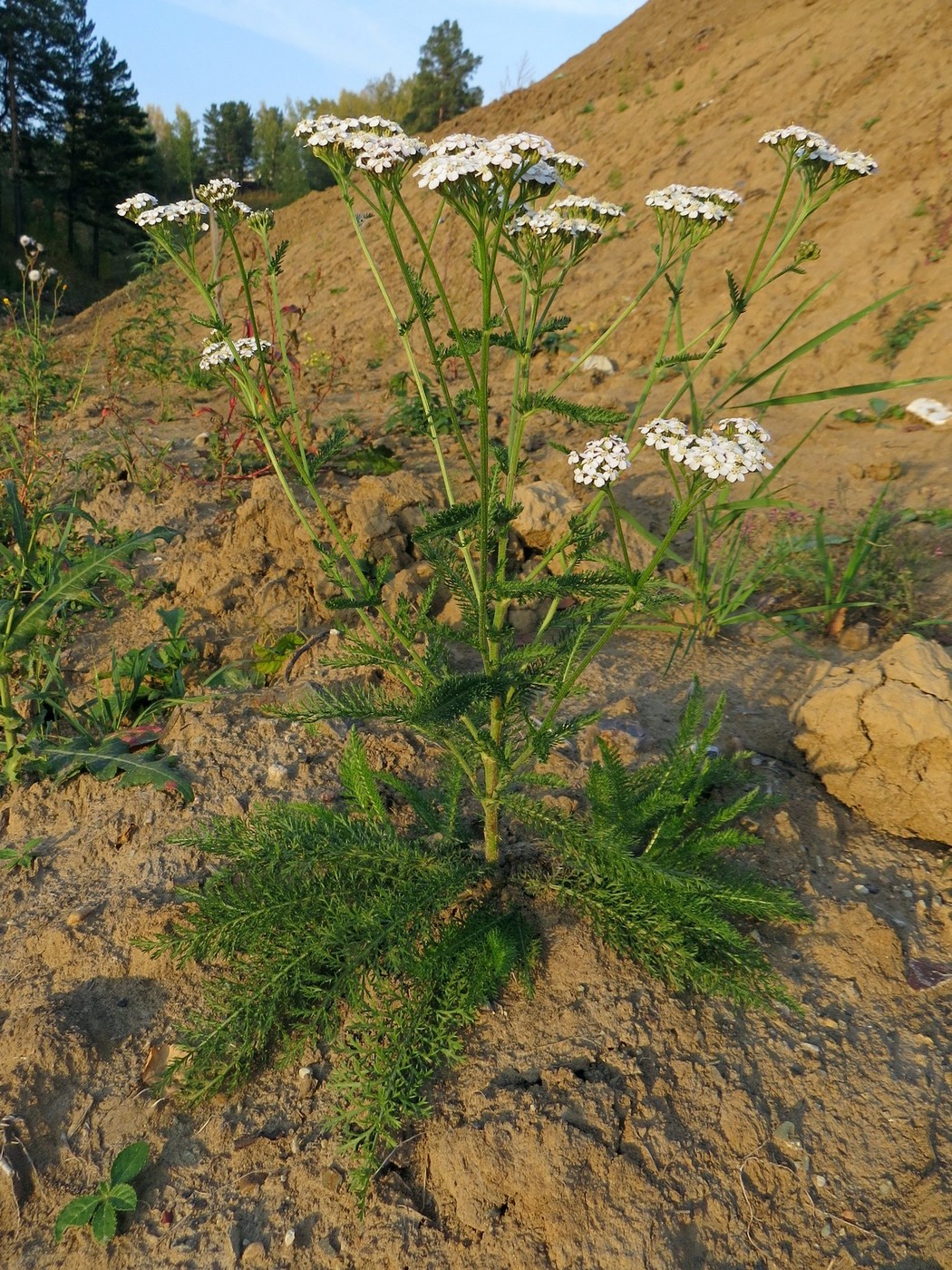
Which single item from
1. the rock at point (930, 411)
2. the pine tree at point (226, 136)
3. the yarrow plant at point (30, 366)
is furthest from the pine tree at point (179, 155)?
the rock at point (930, 411)

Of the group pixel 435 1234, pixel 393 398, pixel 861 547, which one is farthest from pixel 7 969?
pixel 393 398

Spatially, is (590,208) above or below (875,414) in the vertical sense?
above

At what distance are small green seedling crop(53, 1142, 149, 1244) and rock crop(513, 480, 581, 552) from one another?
2.92 metres

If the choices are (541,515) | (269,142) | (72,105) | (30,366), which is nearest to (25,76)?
(72,105)

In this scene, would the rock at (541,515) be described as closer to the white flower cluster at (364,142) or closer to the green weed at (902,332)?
the white flower cluster at (364,142)

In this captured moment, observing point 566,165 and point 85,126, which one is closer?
point 566,165

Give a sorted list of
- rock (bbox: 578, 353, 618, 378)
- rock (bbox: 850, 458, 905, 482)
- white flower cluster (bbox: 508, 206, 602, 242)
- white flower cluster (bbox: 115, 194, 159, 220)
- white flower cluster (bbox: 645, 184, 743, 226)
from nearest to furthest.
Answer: white flower cluster (bbox: 508, 206, 602, 242)
white flower cluster (bbox: 645, 184, 743, 226)
white flower cluster (bbox: 115, 194, 159, 220)
rock (bbox: 850, 458, 905, 482)
rock (bbox: 578, 353, 618, 378)

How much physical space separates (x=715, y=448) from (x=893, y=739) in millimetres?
1439

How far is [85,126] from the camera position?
91.8ft

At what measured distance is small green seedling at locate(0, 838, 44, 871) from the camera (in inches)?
102

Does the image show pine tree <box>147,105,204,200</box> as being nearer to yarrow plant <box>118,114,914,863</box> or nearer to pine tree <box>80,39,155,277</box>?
pine tree <box>80,39,155,277</box>

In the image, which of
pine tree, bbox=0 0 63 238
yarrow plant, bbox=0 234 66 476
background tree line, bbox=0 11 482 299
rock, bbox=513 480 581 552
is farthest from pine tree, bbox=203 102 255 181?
rock, bbox=513 480 581 552

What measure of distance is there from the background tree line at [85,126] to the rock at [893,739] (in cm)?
2541

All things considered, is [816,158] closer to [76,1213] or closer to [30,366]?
[76,1213]
